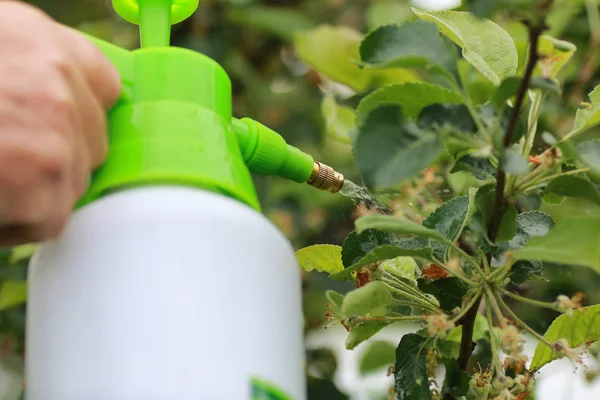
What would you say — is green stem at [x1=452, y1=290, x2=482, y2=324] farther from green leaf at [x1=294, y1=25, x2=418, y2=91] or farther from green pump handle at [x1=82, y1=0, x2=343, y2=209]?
green leaf at [x1=294, y1=25, x2=418, y2=91]

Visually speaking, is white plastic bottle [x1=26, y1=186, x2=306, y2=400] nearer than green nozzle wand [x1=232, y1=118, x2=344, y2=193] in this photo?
Yes

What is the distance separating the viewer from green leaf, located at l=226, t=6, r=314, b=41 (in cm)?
161

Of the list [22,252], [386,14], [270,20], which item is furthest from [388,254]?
[270,20]

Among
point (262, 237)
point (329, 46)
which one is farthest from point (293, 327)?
point (329, 46)

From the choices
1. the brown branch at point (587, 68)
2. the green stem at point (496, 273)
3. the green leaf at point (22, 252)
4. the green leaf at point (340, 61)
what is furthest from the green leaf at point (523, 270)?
the green leaf at point (22, 252)

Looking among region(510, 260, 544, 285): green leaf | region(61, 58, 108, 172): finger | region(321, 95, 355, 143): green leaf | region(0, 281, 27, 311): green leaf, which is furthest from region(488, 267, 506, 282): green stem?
region(0, 281, 27, 311): green leaf

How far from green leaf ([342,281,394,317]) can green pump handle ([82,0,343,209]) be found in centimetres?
9

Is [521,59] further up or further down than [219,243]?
further down

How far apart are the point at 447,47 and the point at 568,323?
254 mm

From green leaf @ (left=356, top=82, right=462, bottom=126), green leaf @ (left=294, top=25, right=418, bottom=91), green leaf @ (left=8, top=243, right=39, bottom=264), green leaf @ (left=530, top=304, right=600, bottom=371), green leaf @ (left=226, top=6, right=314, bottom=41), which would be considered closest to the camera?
green leaf @ (left=356, top=82, right=462, bottom=126)

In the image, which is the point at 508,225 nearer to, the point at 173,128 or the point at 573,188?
the point at 573,188

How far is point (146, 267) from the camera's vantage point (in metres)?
0.51

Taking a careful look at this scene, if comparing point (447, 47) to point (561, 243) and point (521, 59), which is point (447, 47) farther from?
point (521, 59)

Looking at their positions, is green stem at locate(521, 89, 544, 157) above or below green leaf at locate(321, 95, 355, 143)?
above
